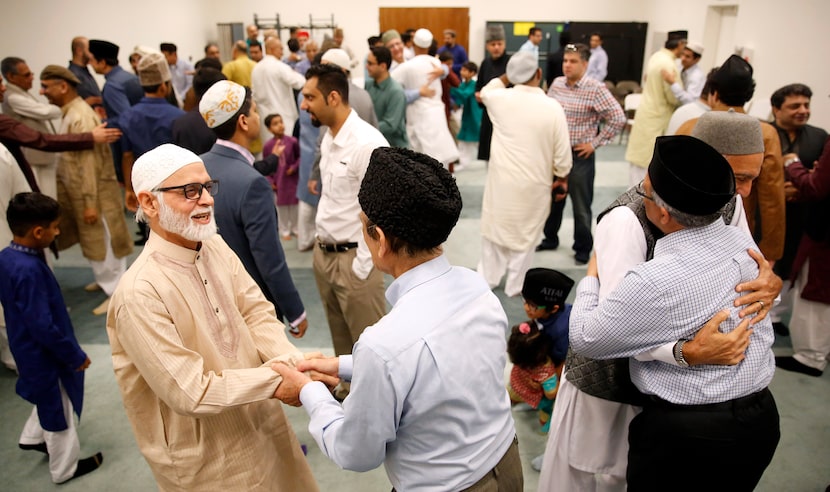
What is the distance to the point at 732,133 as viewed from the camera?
187 centimetres

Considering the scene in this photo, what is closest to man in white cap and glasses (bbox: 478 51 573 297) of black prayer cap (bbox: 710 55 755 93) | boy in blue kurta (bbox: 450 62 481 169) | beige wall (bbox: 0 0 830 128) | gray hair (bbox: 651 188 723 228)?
black prayer cap (bbox: 710 55 755 93)

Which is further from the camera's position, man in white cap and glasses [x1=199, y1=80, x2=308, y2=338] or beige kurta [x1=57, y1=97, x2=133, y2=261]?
beige kurta [x1=57, y1=97, x2=133, y2=261]

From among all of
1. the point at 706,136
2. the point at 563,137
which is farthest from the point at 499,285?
the point at 706,136

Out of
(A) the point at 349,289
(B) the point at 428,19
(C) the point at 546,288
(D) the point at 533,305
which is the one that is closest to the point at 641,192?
(C) the point at 546,288

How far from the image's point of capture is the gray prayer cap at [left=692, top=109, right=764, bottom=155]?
73.6 inches

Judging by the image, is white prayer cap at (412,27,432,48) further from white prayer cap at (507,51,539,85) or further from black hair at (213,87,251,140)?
black hair at (213,87,251,140)

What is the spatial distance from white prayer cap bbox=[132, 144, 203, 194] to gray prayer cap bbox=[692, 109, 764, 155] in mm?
1695

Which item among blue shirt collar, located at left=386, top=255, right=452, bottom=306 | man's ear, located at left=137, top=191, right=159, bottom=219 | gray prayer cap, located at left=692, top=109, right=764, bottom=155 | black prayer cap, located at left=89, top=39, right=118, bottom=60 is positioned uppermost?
black prayer cap, located at left=89, top=39, right=118, bottom=60

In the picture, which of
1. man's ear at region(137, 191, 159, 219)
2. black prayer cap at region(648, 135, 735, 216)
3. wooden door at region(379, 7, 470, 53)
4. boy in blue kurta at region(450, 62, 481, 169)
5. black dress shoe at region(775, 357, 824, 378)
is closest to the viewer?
black prayer cap at region(648, 135, 735, 216)

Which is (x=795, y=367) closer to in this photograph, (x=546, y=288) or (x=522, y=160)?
(x=546, y=288)

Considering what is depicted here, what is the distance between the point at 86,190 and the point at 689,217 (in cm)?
432

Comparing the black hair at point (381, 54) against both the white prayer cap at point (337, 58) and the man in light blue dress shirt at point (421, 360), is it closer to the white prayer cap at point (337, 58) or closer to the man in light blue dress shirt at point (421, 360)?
the white prayer cap at point (337, 58)

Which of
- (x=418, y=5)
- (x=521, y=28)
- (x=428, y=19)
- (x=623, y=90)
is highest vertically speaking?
(x=418, y=5)

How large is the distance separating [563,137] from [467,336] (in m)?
3.02
